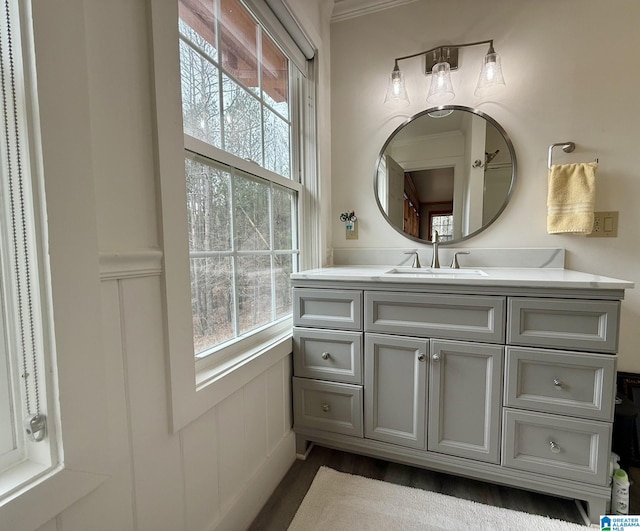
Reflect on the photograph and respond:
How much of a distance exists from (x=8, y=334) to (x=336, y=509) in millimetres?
1212

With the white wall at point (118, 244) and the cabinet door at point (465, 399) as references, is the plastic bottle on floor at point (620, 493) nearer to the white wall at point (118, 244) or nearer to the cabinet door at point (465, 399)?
the cabinet door at point (465, 399)

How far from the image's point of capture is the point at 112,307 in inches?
26.0

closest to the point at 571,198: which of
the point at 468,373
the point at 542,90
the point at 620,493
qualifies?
the point at 542,90

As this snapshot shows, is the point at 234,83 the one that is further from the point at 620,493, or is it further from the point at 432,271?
the point at 620,493

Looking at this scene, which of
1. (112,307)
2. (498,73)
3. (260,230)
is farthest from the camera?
(498,73)

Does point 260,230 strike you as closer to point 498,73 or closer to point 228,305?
point 228,305

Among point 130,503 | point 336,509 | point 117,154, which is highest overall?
point 117,154

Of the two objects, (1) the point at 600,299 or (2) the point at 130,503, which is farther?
(1) the point at 600,299

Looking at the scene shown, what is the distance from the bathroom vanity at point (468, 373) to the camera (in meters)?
1.08

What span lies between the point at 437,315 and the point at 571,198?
37.1 inches

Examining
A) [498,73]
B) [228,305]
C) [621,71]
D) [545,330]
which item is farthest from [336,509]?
[621,71]

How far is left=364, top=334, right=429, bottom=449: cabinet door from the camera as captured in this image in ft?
4.19

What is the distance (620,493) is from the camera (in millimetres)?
1118

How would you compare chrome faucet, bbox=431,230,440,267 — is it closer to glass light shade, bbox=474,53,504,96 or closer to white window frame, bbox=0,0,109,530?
glass light shade, bbox=474,53,504,96
